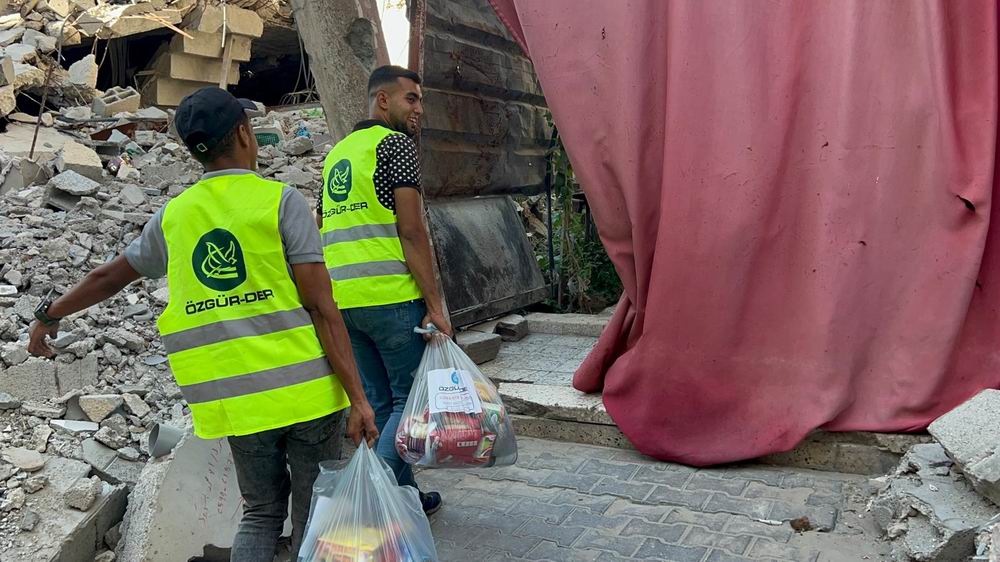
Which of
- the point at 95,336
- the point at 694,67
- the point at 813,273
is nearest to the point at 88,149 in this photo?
the point at 95,336

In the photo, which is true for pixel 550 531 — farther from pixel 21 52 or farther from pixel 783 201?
pixel 21 52

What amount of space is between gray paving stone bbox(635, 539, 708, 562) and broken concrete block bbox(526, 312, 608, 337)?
8.11 ft

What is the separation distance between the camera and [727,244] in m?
3.54

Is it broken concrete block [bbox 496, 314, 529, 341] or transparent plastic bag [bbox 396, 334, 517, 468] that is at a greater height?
transparent plastic bag [bbox 396, 334, 517, 468]

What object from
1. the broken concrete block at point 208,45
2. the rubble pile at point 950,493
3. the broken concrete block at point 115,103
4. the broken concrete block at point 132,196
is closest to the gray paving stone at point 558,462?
the rubble pile at point 950,493

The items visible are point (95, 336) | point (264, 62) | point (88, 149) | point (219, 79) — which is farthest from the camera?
point (264, 62)

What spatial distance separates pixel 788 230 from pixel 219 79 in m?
9.41

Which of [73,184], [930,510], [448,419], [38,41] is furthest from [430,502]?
[38,41]

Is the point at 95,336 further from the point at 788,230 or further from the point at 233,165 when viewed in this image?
the point at 788,230

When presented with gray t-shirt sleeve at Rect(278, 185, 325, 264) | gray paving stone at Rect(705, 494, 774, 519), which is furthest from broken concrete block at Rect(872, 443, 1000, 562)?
gray t-shirt sleeve at Rect(278, 185, 325, 264)

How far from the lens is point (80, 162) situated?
6863mm

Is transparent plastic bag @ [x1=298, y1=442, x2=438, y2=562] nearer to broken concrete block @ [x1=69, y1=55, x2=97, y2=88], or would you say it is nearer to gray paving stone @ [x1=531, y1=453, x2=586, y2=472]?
gray paving stone @ [x1=531, y1=453, x2=586, y2=472]

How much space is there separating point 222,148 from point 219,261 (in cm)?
30

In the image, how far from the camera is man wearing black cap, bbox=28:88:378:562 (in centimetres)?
221
